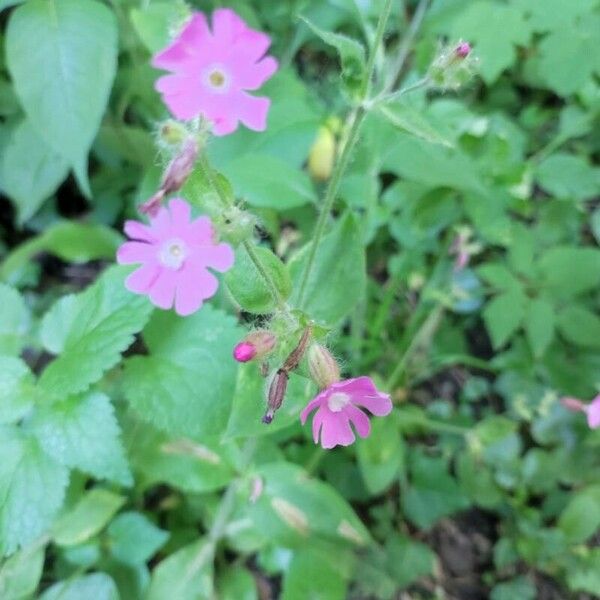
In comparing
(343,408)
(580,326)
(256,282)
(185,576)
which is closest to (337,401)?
(343,408)

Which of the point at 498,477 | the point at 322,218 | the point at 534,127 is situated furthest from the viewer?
the point at 534,127

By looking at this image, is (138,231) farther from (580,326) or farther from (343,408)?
(580,326)

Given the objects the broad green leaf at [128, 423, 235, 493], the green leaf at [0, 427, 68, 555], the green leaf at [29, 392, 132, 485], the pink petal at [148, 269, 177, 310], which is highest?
the pink petal at [148, 269, 177, 310]

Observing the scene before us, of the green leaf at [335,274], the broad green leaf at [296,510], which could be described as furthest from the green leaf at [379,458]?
the green leaf at [335,274]

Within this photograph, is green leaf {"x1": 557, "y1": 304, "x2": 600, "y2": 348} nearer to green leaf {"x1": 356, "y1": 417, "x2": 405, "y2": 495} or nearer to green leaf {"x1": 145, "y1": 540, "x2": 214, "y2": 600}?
green leaf {"x1": 356, "y1": 417, "x2": 405, "y2": 495}

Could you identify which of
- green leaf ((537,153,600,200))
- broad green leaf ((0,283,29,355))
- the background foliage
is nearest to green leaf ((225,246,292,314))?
the background foliage

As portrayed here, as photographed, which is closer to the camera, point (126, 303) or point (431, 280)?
point (126, 303)

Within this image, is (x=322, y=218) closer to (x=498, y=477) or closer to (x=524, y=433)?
(x=498, y=477)

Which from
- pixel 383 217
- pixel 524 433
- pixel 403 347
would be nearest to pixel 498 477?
pixel 524 433

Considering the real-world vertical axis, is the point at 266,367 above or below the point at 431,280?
above
